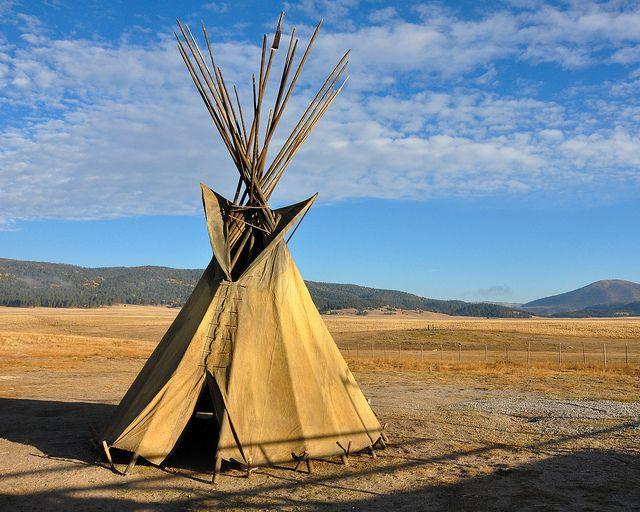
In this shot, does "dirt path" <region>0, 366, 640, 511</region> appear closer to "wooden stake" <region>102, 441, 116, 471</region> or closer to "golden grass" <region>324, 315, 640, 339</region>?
"wooden stake" <region>102, 441, 116, 471</region>

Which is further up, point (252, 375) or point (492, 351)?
point (252, 375)

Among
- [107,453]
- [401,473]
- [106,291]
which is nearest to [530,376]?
[401,473]

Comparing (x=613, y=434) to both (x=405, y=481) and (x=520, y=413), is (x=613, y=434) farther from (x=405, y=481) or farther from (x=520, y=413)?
(x=405, y=481)

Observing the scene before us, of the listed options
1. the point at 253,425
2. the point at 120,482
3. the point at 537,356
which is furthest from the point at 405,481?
the point at 537,356

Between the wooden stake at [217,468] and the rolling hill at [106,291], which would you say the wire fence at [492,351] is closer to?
the wooden stake at [217,468]

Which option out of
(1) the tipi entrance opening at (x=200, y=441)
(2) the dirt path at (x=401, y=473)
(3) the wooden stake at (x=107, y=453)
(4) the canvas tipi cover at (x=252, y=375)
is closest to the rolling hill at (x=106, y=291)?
(2) the dirt path at (x=401, y=473)

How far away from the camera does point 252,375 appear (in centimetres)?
756

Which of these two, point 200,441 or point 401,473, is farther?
point 200,441

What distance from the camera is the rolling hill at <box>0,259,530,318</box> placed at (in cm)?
14275

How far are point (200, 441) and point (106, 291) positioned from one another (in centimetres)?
16977

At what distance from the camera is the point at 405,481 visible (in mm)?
7156

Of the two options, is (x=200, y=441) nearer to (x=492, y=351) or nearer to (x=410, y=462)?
(x=410, y=462)

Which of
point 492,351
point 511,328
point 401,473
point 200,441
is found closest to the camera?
point 401,473

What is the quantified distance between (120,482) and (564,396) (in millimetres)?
11714
